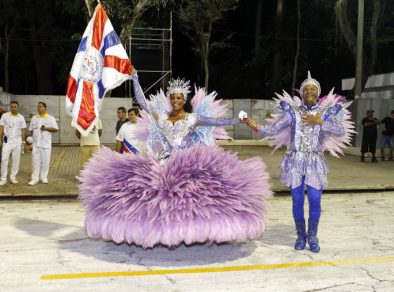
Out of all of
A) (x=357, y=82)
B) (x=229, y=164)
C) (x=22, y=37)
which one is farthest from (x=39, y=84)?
(x=229, y=164)

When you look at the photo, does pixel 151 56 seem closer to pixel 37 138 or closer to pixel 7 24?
pixel 7 24

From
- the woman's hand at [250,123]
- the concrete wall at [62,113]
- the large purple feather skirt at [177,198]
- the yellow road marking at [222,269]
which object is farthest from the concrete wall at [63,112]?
the yellow road marking at [222,269]

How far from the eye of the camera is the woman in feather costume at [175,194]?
5410 mm

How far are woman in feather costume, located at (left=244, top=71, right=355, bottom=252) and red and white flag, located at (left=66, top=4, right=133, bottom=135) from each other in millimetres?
1987

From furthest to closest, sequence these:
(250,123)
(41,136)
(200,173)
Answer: (41,136), (250,123), (200,173)

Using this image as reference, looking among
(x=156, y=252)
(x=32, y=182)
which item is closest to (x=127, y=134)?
(x=32, y=182)

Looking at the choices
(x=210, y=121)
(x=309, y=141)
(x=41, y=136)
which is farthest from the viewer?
(x=41, y=136)

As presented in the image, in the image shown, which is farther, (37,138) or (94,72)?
(37,138)

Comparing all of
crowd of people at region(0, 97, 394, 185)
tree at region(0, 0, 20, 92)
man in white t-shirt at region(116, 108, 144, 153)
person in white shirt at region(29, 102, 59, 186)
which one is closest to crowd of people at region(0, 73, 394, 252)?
man in white t-shirt at region(116, 108, 144, 153)

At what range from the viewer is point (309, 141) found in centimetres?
612

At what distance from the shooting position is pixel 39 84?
122ft

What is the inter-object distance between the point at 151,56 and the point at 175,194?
82.5 ft

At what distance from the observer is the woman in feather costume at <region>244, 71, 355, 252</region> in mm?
6094

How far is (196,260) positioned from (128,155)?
1.38 m
